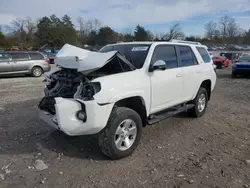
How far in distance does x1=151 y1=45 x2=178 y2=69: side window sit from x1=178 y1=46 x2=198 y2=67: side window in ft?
0.93

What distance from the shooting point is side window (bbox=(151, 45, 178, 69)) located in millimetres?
4475

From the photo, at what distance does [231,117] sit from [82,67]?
4.31 m

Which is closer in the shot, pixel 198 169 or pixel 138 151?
pixel 198 169

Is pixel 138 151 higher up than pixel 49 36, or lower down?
lower down

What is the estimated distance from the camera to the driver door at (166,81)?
13.9 feet

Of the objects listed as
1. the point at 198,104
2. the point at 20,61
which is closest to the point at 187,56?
the point at 198,104

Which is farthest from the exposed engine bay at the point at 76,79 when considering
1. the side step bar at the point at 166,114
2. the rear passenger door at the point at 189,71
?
the rear passenger door at the point at 189,71

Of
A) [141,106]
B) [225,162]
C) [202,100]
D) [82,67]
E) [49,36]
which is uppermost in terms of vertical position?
[49,36]

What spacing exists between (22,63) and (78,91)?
40.5 ft

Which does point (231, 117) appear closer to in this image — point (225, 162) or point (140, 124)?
point (225, 162)

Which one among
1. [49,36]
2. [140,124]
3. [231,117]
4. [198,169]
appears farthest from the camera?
[49,36]

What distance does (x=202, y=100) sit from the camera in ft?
19.8

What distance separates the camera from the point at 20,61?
14.4 metres

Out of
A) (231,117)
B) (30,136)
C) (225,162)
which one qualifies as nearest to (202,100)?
(231,117)
